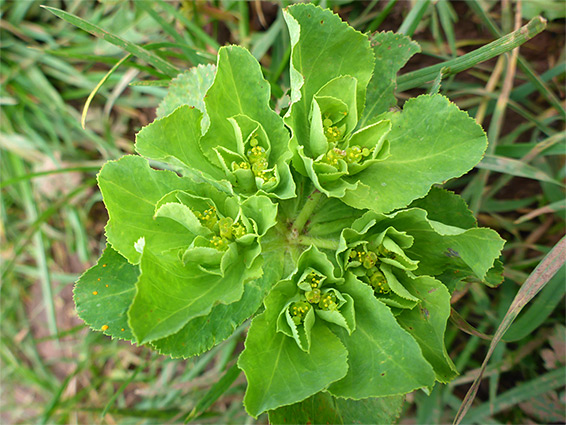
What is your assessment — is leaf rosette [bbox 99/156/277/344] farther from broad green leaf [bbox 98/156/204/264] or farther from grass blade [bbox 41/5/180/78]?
grass blade [bbox 41/5/180/78]

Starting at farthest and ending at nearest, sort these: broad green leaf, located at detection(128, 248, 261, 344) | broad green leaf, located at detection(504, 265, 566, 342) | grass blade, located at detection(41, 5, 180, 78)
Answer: broad green leaf, located at detection(504, 265, 566, 342) < grass blade, located at detection(41, 5, 180, 78) < broad green leaf, located at detection(128, 248, 261, 344)

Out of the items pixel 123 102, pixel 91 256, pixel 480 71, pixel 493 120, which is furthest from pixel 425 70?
pixel 91 256

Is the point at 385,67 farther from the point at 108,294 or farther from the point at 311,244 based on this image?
the point at 108,294

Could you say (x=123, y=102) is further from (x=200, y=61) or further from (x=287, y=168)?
(x=287, y=168)

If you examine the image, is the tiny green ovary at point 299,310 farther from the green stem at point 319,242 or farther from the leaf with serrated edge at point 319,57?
the leaf with serrated edge at point 319,57

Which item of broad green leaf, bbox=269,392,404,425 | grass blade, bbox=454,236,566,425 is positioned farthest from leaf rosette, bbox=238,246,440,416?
grass blade, bbox=454,236,566,425

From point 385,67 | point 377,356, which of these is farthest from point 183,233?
point 385,67

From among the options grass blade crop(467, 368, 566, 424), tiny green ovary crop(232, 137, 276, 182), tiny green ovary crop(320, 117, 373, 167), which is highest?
tiny green ovary crop(320, 117, 373, 167)
